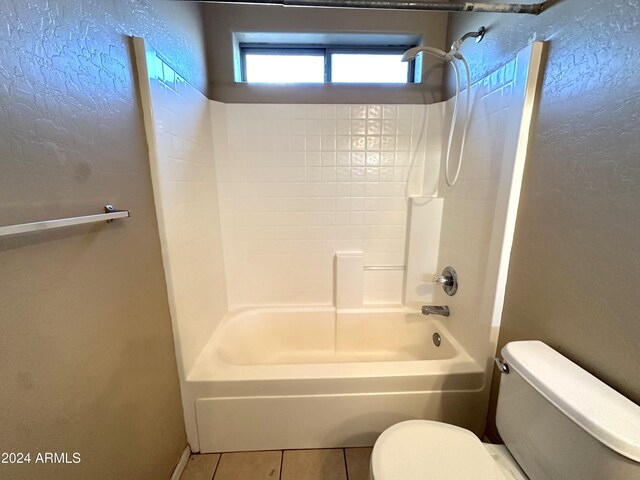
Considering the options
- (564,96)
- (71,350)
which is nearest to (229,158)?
(71,350)

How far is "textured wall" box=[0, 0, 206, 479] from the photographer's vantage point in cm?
55

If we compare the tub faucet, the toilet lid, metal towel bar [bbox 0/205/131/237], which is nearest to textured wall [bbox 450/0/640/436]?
the toilet lid

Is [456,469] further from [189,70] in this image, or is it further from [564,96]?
[189,70]

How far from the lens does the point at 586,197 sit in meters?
0.77

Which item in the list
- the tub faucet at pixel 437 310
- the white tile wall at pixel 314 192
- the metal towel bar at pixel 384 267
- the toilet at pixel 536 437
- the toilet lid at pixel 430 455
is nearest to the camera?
the toilet at pixel 536 437

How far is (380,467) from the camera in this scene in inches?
31.0

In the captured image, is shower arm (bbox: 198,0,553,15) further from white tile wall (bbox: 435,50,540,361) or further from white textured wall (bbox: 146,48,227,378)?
white textured wall (bbox: 146,48,227,378)

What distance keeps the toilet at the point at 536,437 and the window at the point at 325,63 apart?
1757 mm

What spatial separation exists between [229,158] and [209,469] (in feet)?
5.46

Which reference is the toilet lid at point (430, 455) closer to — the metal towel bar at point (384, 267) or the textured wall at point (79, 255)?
the textured wall at point (79, 255)

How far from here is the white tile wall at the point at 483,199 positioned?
1049 mm

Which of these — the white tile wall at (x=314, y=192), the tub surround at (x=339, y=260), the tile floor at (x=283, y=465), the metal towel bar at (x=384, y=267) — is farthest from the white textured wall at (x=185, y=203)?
the metal towel bar at (x=384, y=267)

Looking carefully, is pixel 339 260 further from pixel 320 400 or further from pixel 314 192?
pixel 320 400

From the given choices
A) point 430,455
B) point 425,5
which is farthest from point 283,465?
point 425,5
